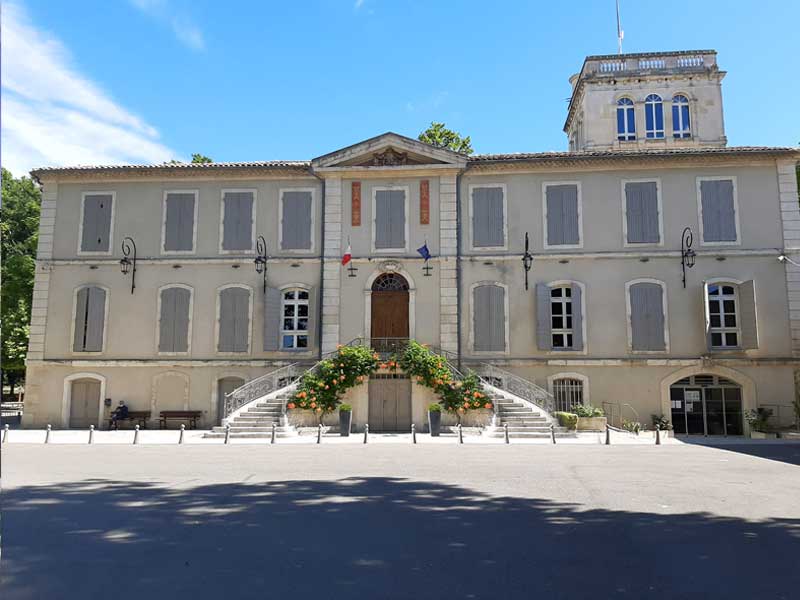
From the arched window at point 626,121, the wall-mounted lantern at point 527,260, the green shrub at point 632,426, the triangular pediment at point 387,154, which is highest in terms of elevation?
the arched window at point 626,121

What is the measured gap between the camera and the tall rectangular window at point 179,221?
23188mm

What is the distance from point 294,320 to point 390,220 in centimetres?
490

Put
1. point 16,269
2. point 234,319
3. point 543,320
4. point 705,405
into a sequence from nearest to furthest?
point 705,405 → point 543,320 → point 234,319 → point 16,269

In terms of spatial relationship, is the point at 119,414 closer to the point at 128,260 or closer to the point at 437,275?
the point at 128,260

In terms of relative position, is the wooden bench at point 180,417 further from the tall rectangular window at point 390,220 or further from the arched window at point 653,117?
the arched window at point 653,117

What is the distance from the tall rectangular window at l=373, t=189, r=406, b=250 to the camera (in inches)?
891

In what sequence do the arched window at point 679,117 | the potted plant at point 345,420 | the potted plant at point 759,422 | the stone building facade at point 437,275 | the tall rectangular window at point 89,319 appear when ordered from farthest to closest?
the arched window at point 679,117 < the tall rectangular window at point 89,319 < the stone building facade at point 437,275 < the potted plant at point 759,422 < the potted plant at point 345,420

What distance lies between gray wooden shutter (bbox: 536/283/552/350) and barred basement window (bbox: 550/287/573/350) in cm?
22

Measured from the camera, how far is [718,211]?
21.8 meters

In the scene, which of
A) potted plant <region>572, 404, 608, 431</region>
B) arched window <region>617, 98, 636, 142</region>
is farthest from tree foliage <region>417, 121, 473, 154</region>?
potted plant <region>572, 404, 608, 431</region>

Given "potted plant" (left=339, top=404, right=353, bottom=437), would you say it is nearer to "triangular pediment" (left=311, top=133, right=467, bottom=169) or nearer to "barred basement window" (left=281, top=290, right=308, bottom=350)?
"barred basement window" (left=281, top=290, right=308, bottom=350)

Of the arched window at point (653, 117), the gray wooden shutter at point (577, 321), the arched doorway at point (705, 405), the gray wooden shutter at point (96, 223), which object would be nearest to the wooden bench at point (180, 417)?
the gray wooden shutter at point (96, 223)

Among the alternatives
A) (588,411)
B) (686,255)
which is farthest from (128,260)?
(686,255)

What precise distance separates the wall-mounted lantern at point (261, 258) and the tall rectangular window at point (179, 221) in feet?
8.07
